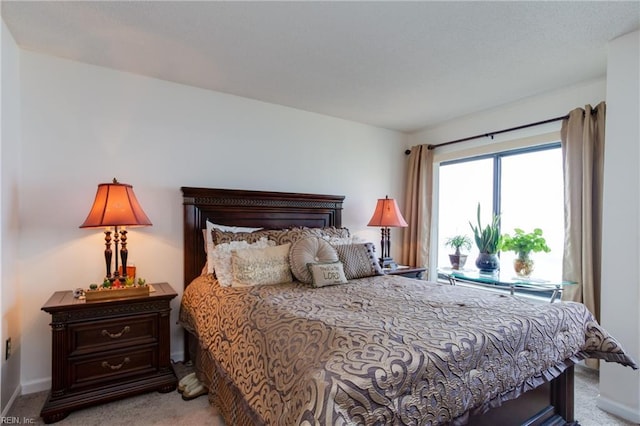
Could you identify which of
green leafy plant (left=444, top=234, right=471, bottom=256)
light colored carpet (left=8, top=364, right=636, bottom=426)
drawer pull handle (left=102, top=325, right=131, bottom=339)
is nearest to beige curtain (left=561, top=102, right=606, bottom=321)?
light colored carpet (left=8, top=364, right=636, bottom=426)

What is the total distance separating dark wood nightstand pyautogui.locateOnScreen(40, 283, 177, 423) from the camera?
201cm

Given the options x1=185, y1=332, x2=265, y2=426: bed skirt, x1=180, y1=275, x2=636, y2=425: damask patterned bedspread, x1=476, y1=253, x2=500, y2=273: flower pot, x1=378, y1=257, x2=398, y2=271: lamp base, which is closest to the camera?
x1=180, y1=275, x2=636, y2=425: damask patterned bedspread

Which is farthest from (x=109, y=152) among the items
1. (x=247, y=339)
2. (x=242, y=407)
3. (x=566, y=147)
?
(x=566, y=147)

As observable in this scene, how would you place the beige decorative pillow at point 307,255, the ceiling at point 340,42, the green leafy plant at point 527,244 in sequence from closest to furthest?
1. the ceiling at point 340,42
2. the beige decorative pillow at point 307,255
3. the green leafy plant at point 527,244

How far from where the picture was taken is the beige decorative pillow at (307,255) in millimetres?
2451

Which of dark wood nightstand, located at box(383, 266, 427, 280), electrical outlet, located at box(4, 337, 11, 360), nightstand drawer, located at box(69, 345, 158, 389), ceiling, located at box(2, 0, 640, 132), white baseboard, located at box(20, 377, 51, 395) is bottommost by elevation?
white baseboard, located at box(20, 377, 51, 395)

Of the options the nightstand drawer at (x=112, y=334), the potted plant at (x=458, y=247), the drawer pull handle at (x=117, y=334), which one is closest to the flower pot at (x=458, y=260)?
the potted plant at (x=458, y=247)

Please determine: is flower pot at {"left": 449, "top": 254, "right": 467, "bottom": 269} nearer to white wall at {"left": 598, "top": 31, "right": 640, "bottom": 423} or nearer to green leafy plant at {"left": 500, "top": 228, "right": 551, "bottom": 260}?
green leafy plant at {"left": 500, "top": 228, "right": 551, "bottom": 260}

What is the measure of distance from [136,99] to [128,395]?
7.34ft

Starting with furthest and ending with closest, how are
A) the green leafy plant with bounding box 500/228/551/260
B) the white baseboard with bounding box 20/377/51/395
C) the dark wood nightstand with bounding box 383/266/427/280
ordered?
the dark wood nightstand with bounding box 383/266/427/280 < the green leafy plant with bounding box 500/228/551/260 < the white baseboard with bounding box 20/377/51/395

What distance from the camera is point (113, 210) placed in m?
2.21

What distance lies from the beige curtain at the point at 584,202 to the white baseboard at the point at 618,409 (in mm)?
678

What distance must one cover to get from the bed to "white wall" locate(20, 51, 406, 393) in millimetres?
866

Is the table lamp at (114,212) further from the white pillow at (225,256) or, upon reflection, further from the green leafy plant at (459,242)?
the green leafy plant at (459,242)
